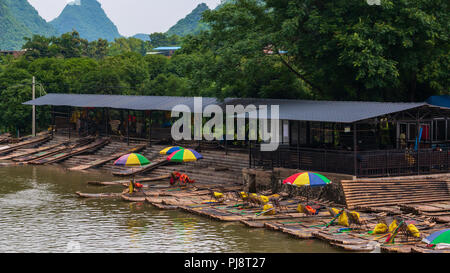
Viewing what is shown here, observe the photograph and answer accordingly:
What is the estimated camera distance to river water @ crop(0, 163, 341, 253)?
21844 mm

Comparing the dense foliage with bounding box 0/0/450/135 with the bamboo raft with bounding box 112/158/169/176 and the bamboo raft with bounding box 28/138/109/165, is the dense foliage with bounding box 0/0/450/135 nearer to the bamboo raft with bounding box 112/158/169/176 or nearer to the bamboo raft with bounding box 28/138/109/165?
the bamboo raft with bounding box 112/158/169/176

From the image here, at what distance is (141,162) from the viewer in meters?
31.6

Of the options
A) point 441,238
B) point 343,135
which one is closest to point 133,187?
point 343,135

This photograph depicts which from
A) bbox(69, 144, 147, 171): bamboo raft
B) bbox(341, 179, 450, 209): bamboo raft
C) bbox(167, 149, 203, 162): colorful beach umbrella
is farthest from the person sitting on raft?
bbox(69, 144, 147, 171): bamboo raft

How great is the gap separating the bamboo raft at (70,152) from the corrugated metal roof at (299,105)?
113 inches

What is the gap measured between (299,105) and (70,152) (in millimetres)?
21533

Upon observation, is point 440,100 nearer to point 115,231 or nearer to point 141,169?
point 141,169

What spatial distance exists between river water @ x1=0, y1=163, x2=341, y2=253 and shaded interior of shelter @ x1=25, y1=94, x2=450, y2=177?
6.10 metres

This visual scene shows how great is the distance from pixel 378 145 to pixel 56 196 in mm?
16636

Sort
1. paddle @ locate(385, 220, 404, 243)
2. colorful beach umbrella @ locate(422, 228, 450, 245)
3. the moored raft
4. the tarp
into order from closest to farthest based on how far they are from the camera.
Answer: colorful beach umbrella @ locate(422, 228, 450, 245) < paddle @ locate(385, 220, 404, 243) < the moored raft < the tarp

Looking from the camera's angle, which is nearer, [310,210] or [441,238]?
[441,238]

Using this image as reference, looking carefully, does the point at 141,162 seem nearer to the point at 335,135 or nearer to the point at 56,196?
the point at 56,196

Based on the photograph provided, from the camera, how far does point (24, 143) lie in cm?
5384

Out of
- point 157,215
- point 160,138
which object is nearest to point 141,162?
point 157,215
